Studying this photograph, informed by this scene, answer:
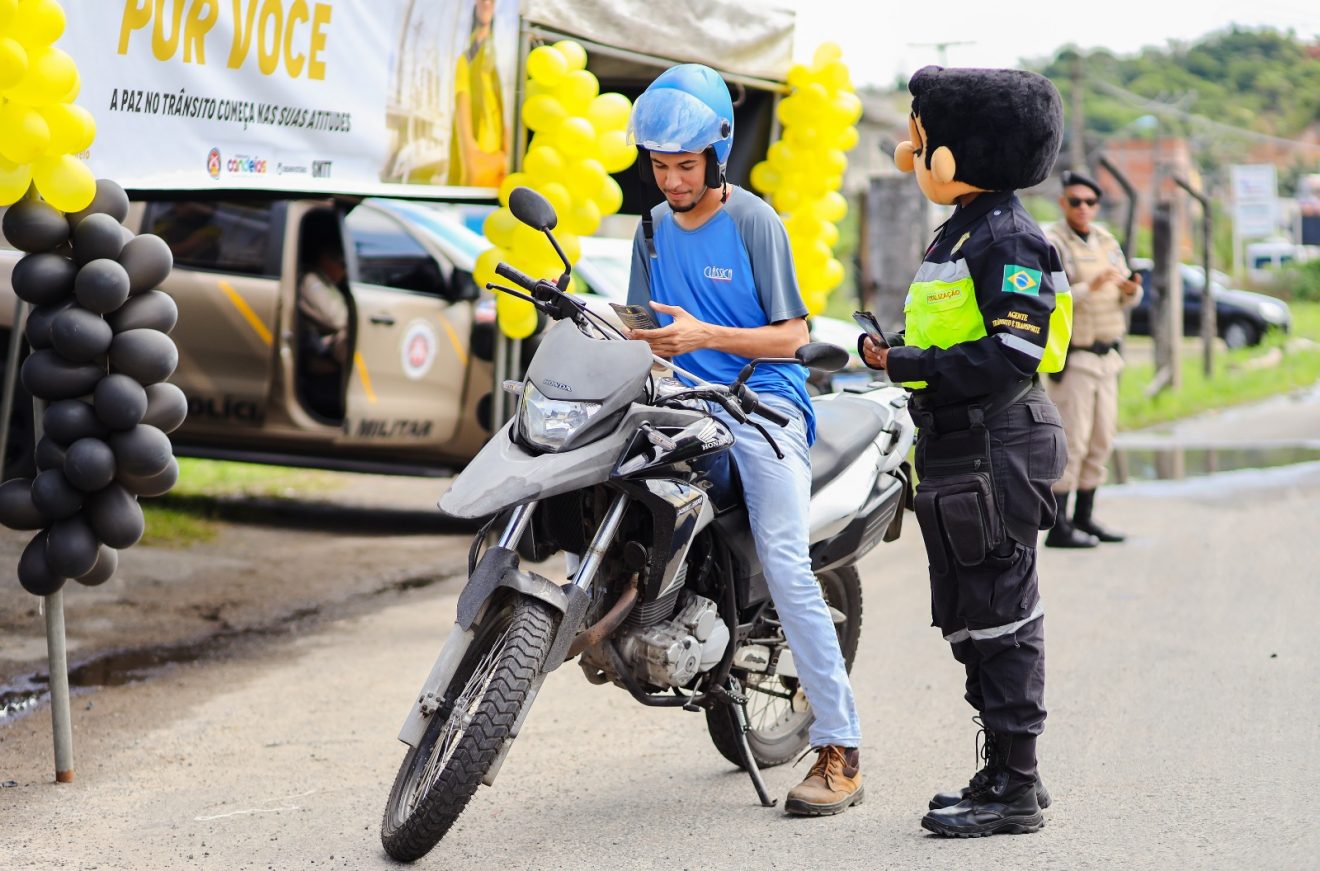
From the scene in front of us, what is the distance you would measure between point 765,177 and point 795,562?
4.50m

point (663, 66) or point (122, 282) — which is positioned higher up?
point (663, 66)

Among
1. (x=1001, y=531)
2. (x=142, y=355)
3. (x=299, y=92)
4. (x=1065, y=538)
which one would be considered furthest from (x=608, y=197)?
(x=1065, y=538)

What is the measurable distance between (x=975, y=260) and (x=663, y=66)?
3618 millimetres

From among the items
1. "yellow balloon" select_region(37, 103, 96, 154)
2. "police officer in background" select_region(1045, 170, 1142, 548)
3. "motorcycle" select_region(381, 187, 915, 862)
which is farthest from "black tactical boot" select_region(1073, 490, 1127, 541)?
"yellow balloon" select_region(37, 103, 96, 154)

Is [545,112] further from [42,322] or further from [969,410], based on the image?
[969,410]

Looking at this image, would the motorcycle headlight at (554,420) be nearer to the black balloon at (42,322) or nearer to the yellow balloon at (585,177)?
the black balloon at (42,322)

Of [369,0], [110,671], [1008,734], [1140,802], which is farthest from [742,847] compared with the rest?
[369,0]

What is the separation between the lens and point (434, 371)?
363 inches

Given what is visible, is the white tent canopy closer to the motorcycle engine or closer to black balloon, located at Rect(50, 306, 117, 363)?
black balloon, located at Rect(50, 306, 117, 363)

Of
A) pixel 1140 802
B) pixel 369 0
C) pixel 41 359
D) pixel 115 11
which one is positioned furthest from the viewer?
pixel 369 0

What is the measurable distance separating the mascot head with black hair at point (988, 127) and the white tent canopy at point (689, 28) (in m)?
2.88

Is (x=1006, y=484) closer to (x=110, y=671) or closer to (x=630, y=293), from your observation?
(x=630, y=293)

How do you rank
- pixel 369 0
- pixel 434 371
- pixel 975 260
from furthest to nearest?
pixel 434 371
pixel 369 0
pixel 975 260

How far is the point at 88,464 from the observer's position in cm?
481
